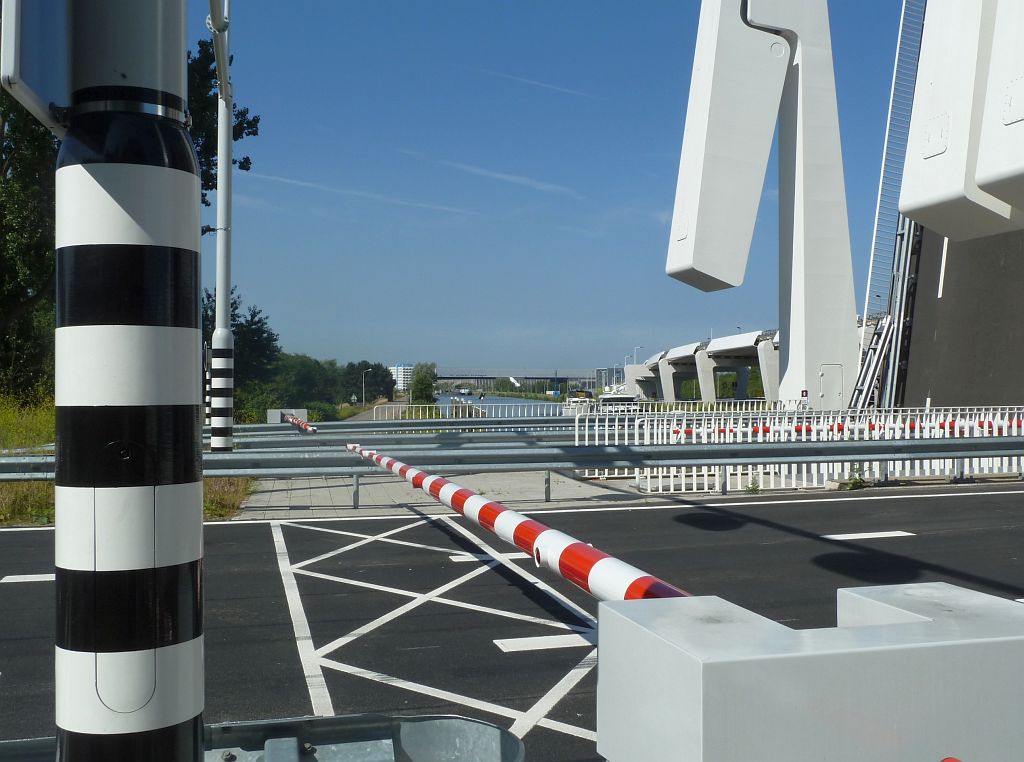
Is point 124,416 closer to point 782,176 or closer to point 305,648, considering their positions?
point 305,648

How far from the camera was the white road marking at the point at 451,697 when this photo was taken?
4398mm

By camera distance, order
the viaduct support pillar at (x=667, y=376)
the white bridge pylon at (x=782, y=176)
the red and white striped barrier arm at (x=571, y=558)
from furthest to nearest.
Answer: the viaduct support pillar at (x=667, y=376) → the white bridge pylon at (x=782, y=176) → the red and white striped barrier arm at (x=571, y=558)

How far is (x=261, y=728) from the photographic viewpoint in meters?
2.71

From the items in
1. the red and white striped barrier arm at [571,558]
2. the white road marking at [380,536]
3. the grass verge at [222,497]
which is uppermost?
the red and white striped barrier arm at [571,558]

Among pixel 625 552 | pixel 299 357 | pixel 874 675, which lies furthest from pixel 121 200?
pixel 299 357

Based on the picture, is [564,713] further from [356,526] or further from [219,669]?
[356,526]

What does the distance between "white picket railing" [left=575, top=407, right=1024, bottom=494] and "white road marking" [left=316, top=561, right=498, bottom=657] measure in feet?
21.4

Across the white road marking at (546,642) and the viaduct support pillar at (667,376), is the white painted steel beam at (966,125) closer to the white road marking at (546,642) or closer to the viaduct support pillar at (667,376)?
the white road marking at (546,642)

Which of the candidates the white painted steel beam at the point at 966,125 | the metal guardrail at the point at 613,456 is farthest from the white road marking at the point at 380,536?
the white painted steel beam at the point at 966,125

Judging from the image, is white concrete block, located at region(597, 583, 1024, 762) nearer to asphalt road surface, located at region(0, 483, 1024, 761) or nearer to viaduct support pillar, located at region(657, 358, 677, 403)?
asphalt road surface, located at region(0, 483, 1024, 761)

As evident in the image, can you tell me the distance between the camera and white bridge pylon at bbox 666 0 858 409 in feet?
38.2

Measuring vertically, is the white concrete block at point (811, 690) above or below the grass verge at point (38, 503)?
above

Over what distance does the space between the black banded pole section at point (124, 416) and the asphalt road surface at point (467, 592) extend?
2.46 meters

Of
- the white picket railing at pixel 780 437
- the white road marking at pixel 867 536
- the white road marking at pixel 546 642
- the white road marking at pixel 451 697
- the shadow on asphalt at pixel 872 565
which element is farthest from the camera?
the white picket railing at pixel 780 437
